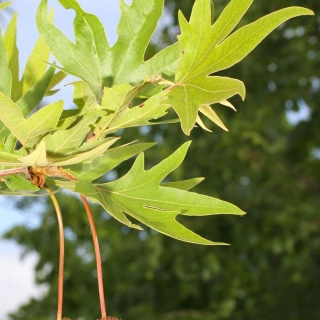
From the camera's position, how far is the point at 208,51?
61 centimetres

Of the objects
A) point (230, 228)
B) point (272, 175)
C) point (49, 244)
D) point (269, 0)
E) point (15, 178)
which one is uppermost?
point (15, 178)

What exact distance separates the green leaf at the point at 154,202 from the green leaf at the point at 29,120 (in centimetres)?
8

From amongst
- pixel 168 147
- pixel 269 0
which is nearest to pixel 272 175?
pixel 168 147

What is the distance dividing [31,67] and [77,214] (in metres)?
6.24

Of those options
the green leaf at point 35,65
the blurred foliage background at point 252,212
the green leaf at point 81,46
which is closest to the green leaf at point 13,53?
the green leaf at point 35,65

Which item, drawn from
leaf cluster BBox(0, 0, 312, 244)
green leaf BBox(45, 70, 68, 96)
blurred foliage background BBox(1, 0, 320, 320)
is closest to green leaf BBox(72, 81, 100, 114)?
leaf cluster BBox(0, 0, 312, 244)

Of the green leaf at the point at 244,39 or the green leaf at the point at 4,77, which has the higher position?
the green leaf at the point at 244,39

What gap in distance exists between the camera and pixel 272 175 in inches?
187

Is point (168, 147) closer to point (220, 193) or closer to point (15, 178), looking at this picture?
point (220, 193)

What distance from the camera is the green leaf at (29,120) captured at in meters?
0.57

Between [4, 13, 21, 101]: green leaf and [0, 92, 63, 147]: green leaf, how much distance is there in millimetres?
194

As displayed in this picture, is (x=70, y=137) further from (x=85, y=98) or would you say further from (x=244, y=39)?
(x=244, y=39)

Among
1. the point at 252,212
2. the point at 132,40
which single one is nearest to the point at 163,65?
the point at 132,40

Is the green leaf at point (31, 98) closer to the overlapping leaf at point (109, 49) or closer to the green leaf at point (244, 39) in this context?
the overlapping leaf at point (109, 49)
